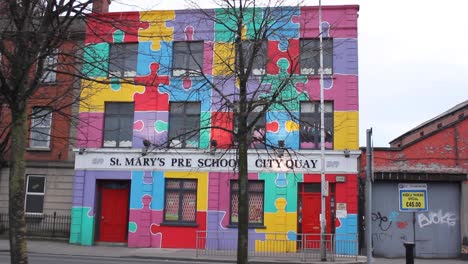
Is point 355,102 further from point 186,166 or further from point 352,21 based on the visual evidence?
point 186,166

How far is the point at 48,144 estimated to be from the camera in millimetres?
26844

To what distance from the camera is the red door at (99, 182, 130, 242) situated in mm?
24953

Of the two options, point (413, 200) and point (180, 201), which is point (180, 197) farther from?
point (413, 200)

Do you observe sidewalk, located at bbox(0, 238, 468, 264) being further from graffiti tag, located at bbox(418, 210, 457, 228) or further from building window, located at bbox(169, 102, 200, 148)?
building window, located at bbox(169, 102, 200, 148)

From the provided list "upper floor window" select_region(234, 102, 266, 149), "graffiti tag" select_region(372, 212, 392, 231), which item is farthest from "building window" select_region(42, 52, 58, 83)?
"graffiti tag" select_region(372, 212, 392, 231)

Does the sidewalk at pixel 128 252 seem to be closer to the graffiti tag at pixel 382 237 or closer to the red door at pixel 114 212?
the red door at pixel 114 212

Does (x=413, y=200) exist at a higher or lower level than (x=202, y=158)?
lower

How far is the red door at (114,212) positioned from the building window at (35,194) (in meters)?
3.52

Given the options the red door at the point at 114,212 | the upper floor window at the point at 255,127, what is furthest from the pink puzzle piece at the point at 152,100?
the upper floor window at the point at 255,127

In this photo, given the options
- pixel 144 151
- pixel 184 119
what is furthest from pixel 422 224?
pixel 144 151

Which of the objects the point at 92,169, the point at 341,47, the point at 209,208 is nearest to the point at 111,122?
the point at 92,169

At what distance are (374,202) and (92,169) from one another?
12994 millimetres

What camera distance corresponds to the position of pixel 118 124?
82.6 ft

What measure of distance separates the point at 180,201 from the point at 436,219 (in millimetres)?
11317
